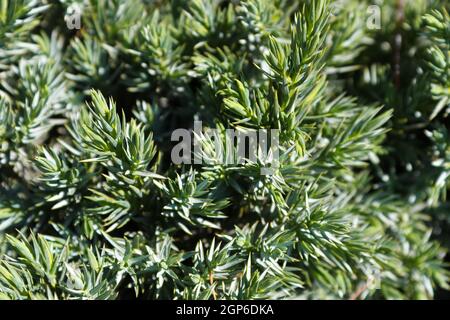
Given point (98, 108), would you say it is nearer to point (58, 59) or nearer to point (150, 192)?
point (150, 192)

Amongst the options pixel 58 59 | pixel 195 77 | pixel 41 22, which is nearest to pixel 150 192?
pixel 195 77

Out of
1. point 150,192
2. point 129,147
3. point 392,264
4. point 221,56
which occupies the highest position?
point 221,56

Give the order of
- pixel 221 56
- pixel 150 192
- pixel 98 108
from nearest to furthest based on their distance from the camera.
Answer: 1. pixel 98 108
2. pixel 150 192
3. pixel 221 56

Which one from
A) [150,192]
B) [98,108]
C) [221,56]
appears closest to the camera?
[98,108]

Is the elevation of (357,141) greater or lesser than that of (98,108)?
lesser

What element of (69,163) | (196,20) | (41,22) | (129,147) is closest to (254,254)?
(129,147)
